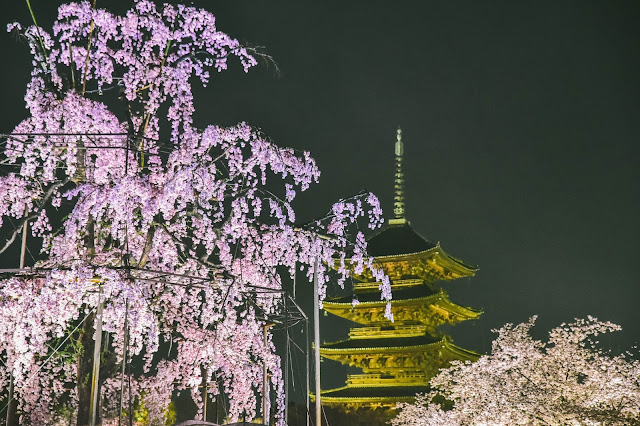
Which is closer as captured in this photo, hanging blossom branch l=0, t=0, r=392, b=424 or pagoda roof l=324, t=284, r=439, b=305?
hanging blossom branch l=0, t=0, r=392, b=424

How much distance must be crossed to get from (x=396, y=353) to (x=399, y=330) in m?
0.94

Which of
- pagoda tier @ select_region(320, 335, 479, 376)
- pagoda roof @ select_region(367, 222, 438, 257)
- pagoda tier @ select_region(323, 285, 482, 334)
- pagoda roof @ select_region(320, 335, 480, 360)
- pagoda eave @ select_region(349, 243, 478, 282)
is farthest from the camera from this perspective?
pagoda roof @ select_region(367, 222, 438, 257)

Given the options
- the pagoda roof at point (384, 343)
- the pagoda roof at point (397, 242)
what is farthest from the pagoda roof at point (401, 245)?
the pagoda roof at point (384, 343)

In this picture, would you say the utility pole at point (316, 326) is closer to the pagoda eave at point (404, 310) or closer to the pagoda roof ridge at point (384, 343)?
the pagoda roof ridge at point (384, 343)

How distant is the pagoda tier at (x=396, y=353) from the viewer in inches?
1165

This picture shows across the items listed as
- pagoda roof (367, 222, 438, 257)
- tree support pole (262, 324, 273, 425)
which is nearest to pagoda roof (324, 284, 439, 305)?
pagoda roof (367, 222, 438, 257)

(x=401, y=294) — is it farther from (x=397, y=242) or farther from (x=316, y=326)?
(x=316, y=326)

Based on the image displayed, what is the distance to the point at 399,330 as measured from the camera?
30.5 meters

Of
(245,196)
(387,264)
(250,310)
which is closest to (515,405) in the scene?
(250,310)

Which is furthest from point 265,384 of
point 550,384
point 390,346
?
point 390,346

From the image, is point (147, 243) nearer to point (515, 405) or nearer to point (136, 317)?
point (136, 317)

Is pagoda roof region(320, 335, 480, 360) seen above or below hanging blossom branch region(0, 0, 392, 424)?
below

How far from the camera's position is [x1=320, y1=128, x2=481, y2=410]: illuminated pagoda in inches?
A: 1163

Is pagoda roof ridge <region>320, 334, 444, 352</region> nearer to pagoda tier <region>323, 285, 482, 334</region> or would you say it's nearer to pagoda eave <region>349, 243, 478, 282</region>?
pagoda tier <region>323, 285, 482, 334</region>
